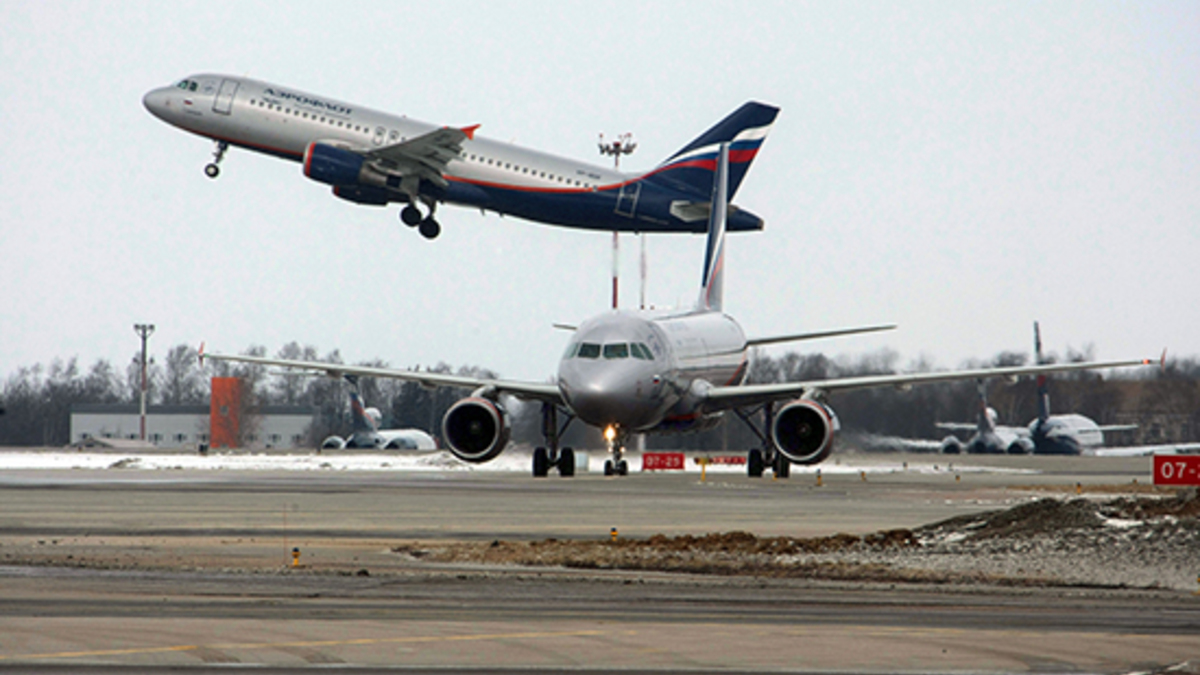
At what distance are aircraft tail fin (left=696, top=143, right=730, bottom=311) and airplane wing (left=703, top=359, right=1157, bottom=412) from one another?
26.8 feet

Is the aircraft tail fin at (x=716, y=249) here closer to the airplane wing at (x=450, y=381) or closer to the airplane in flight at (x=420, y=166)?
the airplane in flight at (x=420, y=166)

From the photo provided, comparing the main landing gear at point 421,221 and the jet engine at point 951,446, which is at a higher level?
the main landing gear at point 421,221

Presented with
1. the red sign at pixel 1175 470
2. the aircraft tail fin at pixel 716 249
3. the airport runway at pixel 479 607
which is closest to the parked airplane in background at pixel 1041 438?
the aircraft tail fin at pixel 716 249

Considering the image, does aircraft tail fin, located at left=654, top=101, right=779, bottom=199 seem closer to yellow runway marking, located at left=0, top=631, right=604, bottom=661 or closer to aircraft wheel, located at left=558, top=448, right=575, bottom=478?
aircraft wheel, located at left=558, top=448, right=575, bottom=478

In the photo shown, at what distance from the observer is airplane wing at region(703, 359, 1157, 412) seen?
1569 inches

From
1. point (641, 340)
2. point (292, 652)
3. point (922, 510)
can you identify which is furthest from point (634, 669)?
point (641, 340)

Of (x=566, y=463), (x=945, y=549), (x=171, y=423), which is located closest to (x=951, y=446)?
(x=566, y=463)

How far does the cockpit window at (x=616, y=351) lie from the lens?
38562 millimetres

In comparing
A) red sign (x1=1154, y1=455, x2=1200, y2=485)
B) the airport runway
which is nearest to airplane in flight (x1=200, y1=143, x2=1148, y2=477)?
red sign (x1=1154, y1=455, x2=1200, y2=485)

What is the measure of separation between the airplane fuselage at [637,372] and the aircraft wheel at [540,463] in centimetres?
248

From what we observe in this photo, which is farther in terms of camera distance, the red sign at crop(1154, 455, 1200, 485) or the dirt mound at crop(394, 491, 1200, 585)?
the red sign at crop(1154, 455, 1200, 485)

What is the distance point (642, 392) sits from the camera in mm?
38781

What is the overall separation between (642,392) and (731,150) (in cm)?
2613

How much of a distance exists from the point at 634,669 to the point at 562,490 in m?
32.0
